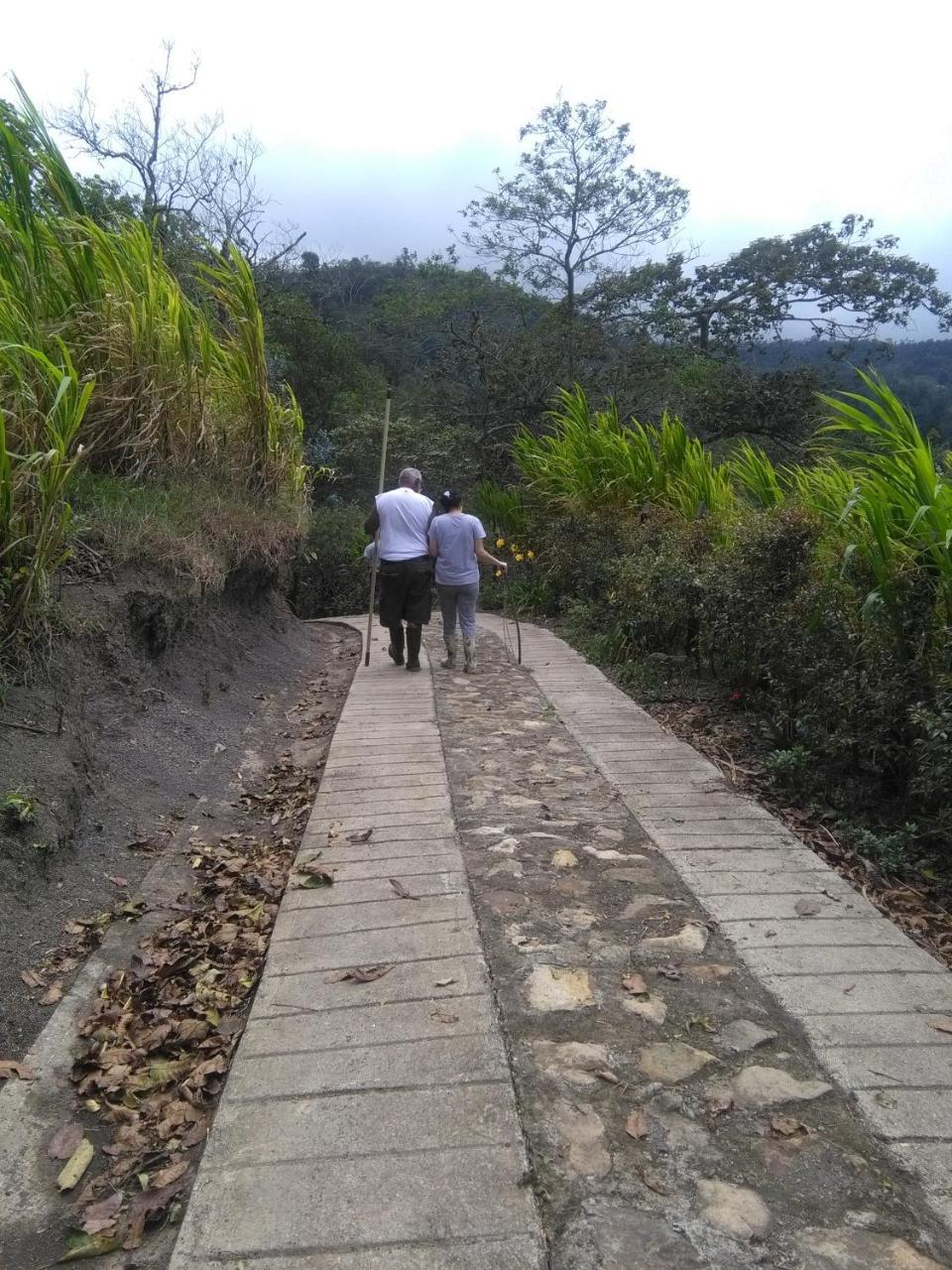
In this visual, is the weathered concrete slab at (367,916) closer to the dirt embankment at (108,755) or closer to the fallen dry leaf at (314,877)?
the fallen dry leaf at (314,877)

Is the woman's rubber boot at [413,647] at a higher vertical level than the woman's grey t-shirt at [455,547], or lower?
lower

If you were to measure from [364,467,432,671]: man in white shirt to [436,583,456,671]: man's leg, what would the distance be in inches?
5.1

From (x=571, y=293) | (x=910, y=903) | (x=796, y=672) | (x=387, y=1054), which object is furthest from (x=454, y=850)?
(x=571, y=293)

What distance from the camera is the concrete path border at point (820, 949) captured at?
2.10m

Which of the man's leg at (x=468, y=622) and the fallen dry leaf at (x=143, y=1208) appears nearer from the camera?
the fallen dry leaf at (x=143, y=1208)

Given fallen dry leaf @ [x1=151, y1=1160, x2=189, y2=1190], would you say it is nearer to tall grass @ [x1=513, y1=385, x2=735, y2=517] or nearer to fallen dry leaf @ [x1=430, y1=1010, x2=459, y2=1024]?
fallen dry leaf @ [x1=430, y1=1010, x2=459, y2=1024]

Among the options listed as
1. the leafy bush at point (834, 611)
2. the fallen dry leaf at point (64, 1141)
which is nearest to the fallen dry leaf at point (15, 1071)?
the fallen dry leaf at point (64, 1141)

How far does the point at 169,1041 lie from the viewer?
101 inches

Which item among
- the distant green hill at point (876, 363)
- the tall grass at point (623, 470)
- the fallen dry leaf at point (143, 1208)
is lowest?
the fallen dry leaf at point (143, 1208)

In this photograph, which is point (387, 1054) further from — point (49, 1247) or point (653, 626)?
point (653, 626)

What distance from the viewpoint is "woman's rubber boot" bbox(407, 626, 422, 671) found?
753 cm

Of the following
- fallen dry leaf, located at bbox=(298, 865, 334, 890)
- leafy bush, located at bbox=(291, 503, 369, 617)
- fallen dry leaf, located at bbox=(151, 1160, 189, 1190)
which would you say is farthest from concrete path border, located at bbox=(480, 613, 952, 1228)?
leafy bush, located at bbox=(291, 503, 369, 617)

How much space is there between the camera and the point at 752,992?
8.46 feet

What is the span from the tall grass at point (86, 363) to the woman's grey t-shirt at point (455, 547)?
65.8 inches
